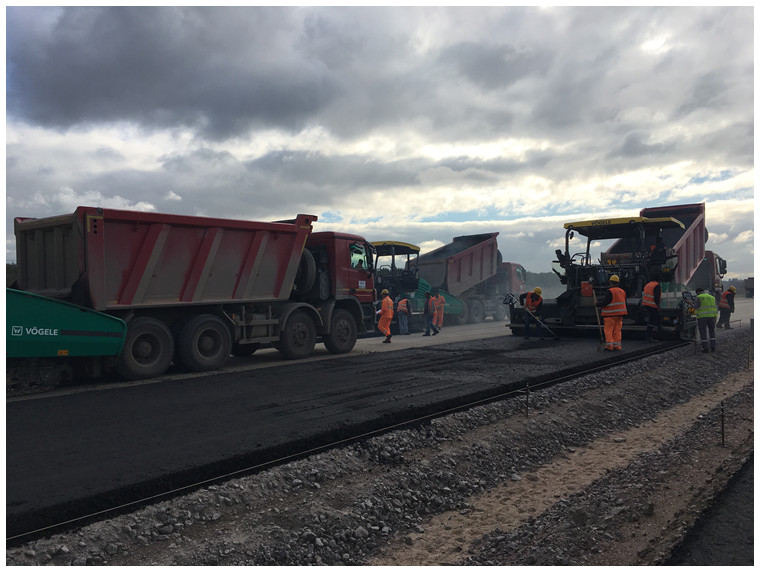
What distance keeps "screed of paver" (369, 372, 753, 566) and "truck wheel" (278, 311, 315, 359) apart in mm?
6130

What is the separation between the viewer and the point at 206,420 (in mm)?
6023

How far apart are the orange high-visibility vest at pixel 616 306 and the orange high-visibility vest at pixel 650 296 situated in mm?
1516

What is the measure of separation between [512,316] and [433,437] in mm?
9454

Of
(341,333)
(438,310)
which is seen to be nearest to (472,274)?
(438,310)

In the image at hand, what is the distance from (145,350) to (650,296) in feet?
33.7

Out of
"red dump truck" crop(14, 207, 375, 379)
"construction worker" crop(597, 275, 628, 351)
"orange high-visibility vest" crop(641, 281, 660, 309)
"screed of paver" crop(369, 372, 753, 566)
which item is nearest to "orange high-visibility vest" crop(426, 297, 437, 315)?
"red dump truck" crop(14, 207, 375, 379)

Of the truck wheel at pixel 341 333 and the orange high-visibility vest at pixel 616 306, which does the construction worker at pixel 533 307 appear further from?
the truck wheel at pixel 341 333

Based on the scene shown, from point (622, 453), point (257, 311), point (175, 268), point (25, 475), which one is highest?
point (175, 268)

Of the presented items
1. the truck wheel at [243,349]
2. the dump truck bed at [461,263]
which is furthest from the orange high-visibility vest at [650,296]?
the dump truck bed at [461,263]

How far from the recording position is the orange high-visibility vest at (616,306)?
1144 centimetres

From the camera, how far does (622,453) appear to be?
6.27 meters

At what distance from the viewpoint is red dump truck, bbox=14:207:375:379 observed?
8516mm

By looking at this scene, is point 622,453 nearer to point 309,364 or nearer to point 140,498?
point 140,498
